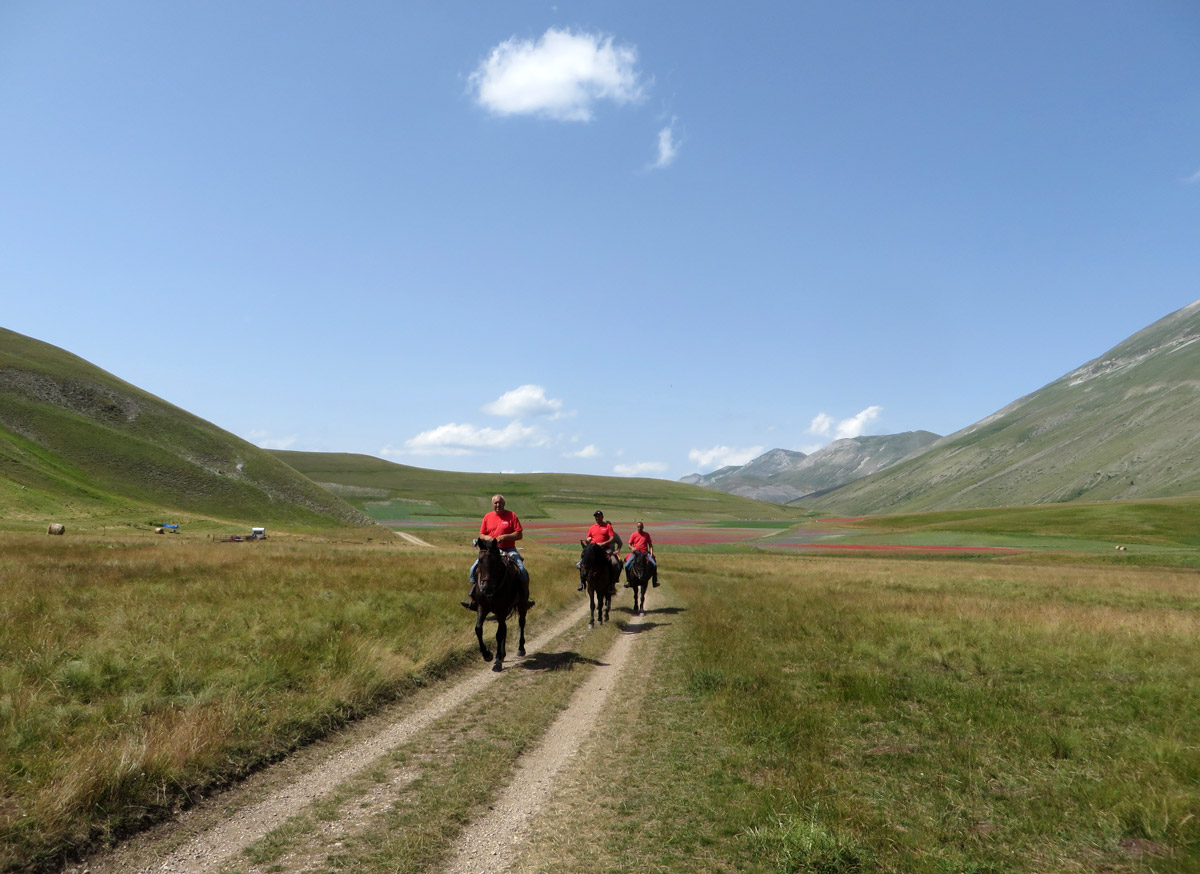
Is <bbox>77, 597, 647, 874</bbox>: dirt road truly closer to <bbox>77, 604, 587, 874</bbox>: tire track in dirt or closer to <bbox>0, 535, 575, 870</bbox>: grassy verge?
<bbox>77, 604, 587, 874</bbox>: tire track in dirt

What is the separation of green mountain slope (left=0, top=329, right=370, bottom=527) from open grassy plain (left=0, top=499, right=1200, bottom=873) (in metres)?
75.2

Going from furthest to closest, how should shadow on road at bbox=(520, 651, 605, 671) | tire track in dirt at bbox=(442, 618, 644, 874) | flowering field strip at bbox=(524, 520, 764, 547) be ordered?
flowering field strip at bbox=(524, 520, 764, 547), shadow on road at bbox=(520, 651, 605, 671), tire track in dirt at bbox=(442, 618, 644, 874)

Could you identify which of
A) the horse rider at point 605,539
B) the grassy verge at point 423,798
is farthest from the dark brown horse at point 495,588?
the horse rider at point 605,539

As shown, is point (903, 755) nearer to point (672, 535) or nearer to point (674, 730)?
point (674, 730)

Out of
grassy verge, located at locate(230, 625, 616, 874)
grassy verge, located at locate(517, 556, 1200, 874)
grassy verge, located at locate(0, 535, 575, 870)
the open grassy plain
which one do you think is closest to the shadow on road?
the open grassy plain

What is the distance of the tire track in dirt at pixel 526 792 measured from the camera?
535cm

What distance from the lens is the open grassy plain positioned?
5.53 meters

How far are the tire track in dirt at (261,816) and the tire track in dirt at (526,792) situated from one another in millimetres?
1894

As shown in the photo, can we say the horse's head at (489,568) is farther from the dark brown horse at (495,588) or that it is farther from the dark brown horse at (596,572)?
the dark brown horse at (596,572)

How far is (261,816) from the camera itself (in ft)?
20.1

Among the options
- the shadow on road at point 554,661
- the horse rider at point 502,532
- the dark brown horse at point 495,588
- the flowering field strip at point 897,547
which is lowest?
the flowering field strip at point 897,547

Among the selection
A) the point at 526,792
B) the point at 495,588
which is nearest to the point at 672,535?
the point at 495,588

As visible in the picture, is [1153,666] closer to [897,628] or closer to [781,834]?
[897,628]

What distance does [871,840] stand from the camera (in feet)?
18.2
